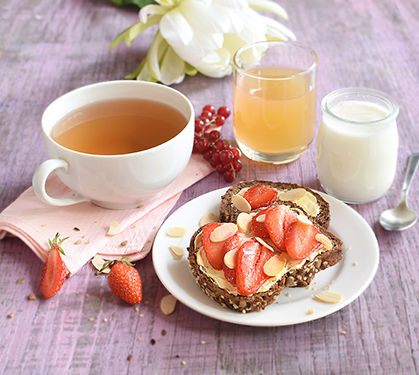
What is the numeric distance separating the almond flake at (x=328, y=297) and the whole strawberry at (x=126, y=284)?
0.36 m

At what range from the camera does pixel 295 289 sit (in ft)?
3.26

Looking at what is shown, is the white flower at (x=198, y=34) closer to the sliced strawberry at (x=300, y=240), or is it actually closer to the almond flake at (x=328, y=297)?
the sliced strawberry at (x=300, y=240)

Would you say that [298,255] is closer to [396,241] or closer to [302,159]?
[396,241]

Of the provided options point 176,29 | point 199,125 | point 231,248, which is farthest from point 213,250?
point 176,29

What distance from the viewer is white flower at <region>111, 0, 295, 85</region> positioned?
1.58 m

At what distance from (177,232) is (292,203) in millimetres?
278

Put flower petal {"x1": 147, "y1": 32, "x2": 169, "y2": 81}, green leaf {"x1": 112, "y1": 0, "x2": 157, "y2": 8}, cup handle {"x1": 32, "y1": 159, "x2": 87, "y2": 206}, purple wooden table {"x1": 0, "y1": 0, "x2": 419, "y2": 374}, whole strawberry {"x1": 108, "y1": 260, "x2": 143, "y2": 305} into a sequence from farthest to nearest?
green leaf {"x1": 112, "y1": 0, "x2": 157, "y2": 8} → flower petal {"x1": 147, "y1": 32, "x2": 169, "y2": 81} → cup handle {"x1": 32, "y1": 159, "x2": 87, "y2": 206} → whole strawberry {"x1": 108, "y1": 260, "x2": 143, "y2": 305} → purple wooden table {"x1": 0, "y1": 0, "x2": 419, "y2": 374}

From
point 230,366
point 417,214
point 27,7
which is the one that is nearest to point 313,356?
point 230,366

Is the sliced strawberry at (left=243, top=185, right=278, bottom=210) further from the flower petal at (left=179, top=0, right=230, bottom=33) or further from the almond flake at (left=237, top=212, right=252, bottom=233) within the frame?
the flower petal at (left=179, top=0, right=230, bottom=33)

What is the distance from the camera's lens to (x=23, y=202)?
4.17 feet

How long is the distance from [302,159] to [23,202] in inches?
31.5

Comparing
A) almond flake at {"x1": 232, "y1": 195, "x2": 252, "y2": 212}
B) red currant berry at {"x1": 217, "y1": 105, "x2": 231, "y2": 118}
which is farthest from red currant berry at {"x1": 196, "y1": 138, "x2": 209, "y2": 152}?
almond flake at {"x1": 232, "y1": 195, "x2": 252, "y2": 212}

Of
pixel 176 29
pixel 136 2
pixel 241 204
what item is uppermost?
pixel 176 29

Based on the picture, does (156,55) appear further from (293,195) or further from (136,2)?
(293,195)
